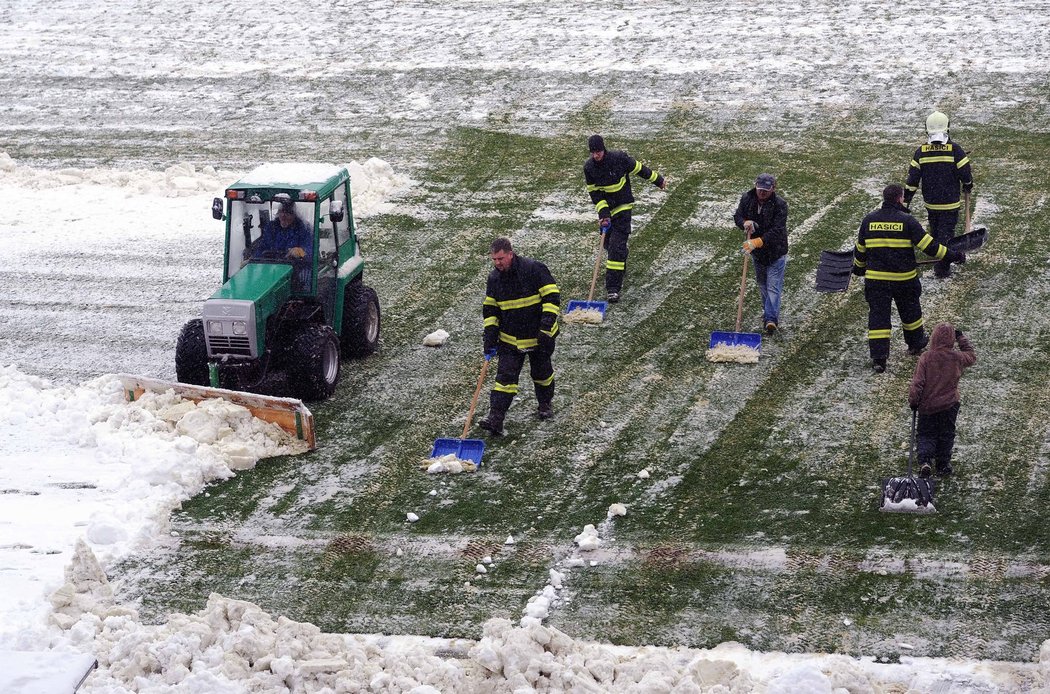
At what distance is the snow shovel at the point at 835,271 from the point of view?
1276 centimetres

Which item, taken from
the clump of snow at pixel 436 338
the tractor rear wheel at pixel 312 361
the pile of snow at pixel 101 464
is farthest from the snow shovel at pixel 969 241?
the pile of snow at pixel 101 464

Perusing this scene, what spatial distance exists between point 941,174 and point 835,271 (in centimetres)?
215

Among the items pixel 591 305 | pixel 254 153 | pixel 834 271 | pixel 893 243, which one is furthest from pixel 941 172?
pixel 254 153

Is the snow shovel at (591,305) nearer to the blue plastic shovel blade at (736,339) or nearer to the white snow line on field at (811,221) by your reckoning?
the blue plastic shovel blade at (736,339)

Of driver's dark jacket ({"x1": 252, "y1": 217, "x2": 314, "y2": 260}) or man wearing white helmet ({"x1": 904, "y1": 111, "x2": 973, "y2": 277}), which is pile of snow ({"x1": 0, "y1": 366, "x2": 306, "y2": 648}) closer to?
driver's dark jacket ({"x1": 252, "y1": 217, "x2": 314, "y2": 260})

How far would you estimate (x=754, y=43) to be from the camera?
22625 millimetres

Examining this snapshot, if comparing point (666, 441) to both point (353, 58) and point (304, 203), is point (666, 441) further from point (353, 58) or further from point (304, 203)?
point (353, 58)

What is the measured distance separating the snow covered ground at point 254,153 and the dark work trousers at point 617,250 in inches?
156

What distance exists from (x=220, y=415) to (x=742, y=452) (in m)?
4.00

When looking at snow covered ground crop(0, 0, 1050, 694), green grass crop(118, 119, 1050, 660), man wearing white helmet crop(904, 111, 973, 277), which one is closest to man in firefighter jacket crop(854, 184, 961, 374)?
green grass crop(118, 119, 1050, 660)

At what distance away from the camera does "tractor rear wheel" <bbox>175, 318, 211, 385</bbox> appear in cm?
1180

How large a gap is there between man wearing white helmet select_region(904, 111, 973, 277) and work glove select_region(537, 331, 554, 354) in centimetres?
473

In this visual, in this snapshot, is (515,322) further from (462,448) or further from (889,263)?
(889,263)

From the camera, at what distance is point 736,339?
41.5 feet
